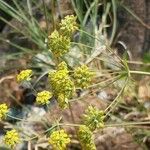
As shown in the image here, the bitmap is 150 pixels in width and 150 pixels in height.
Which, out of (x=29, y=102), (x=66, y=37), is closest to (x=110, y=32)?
(x=29, y=102)

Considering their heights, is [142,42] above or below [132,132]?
above

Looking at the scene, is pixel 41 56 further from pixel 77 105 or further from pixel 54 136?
pixel 54 136

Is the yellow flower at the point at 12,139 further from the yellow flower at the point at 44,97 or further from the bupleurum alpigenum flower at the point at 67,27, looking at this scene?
the bupleurum alpigenum flower at the point at 67,27

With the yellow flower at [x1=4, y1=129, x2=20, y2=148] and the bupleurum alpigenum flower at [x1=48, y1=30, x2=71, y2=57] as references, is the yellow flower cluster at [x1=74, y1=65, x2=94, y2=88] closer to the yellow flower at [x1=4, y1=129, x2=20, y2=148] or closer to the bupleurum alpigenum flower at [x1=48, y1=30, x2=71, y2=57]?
the bupleurum alpigenum flower at [x1=48, y1=30, x2=71, y2=57]

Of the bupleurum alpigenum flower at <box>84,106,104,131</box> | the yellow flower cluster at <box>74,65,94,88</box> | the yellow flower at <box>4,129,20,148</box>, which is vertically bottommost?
the yellow flower at <box>4,129,20,148</box>

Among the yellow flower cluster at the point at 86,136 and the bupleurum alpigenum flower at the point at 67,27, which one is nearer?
the yellow flower cluster at the point at 86,136

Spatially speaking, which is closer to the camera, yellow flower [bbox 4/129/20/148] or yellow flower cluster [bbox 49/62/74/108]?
yellow flower cluster [bbox 49/62/74/108]

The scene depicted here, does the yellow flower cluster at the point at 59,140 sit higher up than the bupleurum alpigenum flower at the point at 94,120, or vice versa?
the bupleurum alpigenum flower at the point at 94,120

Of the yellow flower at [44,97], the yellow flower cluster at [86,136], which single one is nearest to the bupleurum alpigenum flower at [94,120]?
the yellow flower cluster at [86,136]

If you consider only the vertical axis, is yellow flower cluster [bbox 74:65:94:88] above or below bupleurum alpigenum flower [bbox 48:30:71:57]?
below

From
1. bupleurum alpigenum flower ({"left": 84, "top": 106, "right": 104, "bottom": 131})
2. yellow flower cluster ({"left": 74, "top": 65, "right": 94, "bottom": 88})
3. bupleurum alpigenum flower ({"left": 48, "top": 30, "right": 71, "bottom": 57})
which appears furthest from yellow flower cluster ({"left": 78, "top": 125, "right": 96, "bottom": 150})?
bupleurum alpigenum flower ({"left": 48, "top": 30, "right": 71, "bottom": 57})

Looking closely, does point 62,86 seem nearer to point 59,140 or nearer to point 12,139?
point 59,140
